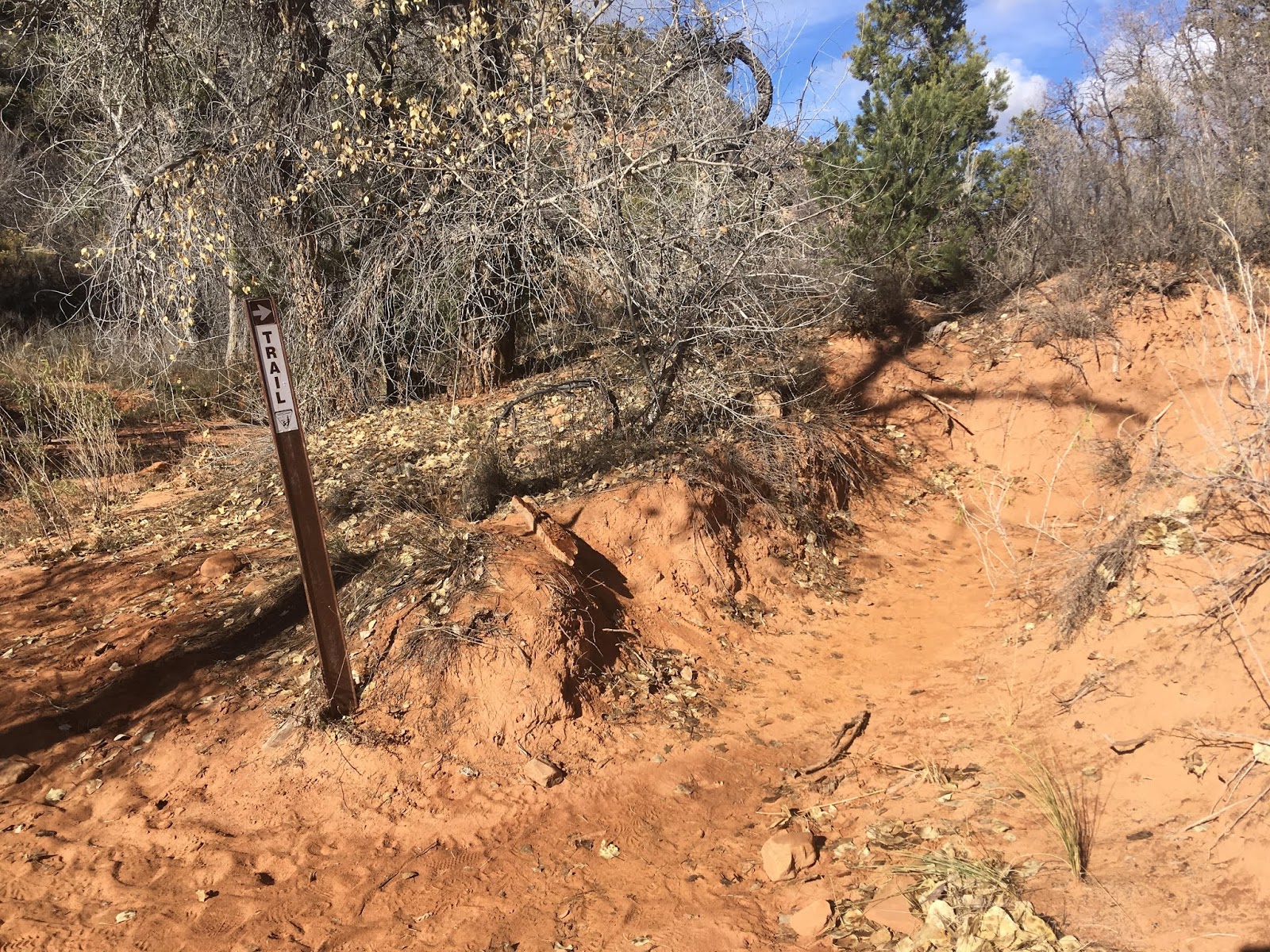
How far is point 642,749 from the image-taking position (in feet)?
16.8

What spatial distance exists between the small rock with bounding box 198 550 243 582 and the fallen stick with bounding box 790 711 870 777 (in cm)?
439

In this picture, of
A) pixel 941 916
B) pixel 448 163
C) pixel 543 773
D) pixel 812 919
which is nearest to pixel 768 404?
pixel 448 163

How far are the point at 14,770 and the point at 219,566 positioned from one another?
2.09m

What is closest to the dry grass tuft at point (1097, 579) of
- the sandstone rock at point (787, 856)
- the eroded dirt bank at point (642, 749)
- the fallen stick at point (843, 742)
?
the eroded dirt bank at point (642, 749)

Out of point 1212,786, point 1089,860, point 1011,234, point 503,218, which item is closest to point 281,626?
point 503,218

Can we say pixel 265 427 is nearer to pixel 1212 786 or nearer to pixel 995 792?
pixel 995 792

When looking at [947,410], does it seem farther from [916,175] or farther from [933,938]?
[933,938]

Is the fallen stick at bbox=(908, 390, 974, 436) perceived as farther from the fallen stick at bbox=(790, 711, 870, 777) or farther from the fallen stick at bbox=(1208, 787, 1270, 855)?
the fallen stick at bbox=(1208, 787, 1270, 855)

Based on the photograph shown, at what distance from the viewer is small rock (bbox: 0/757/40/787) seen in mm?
4715

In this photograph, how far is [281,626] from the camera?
19.3 ft

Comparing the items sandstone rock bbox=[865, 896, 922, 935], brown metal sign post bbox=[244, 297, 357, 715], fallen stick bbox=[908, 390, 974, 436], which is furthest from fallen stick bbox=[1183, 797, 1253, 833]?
fallen stick bbox=[908, 390, 974, 436]

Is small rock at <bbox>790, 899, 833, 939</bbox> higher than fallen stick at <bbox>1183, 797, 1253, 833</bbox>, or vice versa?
fallen stick at <bbox>1183, 797, 1253, 833</bbox>

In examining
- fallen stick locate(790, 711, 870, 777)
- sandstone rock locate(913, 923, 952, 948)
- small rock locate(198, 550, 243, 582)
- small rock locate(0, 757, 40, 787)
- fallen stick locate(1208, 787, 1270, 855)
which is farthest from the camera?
small rock locate(198, 550, 243, 582)

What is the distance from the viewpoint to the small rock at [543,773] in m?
4.80
